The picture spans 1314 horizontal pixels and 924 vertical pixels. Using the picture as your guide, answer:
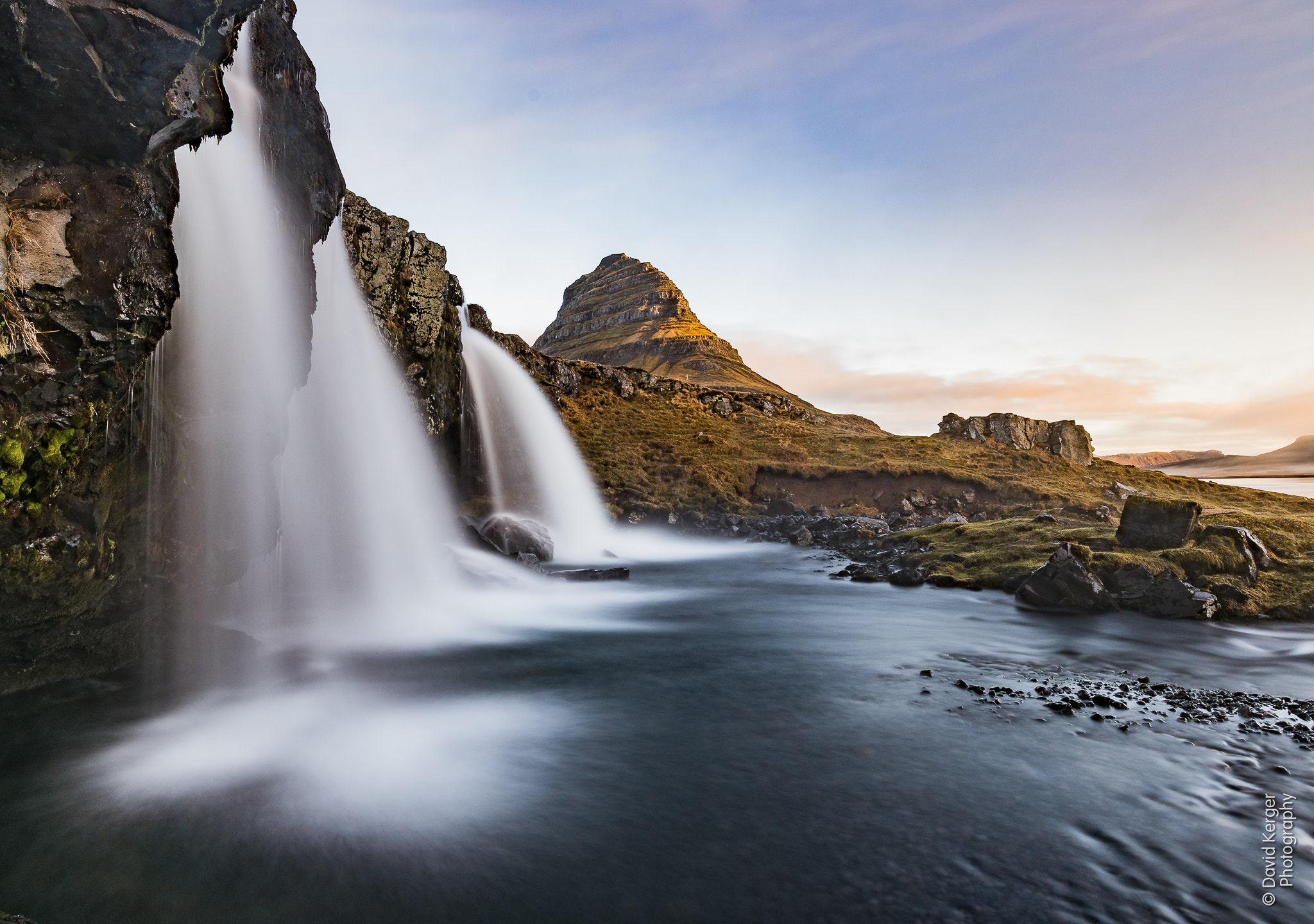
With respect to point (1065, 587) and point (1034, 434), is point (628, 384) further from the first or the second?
point (1065, 587)

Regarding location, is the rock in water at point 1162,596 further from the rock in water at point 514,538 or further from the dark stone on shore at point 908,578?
the rock in water at point 514,538

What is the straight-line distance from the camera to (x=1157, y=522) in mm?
25797

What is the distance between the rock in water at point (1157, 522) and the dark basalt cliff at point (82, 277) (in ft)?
103

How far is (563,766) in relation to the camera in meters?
11.2

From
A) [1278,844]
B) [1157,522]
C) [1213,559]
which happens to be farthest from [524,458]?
[1278,844]

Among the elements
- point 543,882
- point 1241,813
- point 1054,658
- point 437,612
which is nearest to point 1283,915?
point 1241,813

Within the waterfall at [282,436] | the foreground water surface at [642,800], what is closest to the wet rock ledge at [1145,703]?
the foreground water surface at [642,800]

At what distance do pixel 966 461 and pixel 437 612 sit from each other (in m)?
64.3

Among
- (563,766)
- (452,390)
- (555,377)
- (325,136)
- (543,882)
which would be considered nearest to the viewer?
(543,882)

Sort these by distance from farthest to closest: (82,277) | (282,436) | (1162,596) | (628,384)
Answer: (628,384) < (1162,596) < (282,436) < (82,277)

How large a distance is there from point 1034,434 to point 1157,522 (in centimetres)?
6253

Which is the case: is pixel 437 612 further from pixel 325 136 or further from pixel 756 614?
pixel 325 136

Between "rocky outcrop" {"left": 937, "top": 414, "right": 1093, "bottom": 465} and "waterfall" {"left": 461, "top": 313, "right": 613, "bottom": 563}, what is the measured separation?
180 feet

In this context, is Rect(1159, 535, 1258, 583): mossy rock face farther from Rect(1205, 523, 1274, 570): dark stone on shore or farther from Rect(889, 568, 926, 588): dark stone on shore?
Rect(889, 568, 926, 588): dark stone on shore
